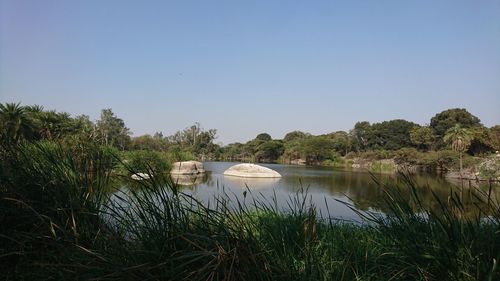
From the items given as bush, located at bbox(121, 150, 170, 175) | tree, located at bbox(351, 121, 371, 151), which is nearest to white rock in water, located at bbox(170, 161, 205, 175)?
bush, located at bbox(121, 150, 170, 175)

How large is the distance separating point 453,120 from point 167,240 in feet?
236

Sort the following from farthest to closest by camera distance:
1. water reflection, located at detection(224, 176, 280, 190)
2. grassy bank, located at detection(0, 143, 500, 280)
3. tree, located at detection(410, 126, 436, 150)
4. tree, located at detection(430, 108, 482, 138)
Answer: tree, located at detection(430, 108, 482, 138), tree, located at detection(410, 126, 436, 150), water reflection, located at detection(224, 176, 280, 190), grassy bank, located at detection(0, 143, 500, 280)

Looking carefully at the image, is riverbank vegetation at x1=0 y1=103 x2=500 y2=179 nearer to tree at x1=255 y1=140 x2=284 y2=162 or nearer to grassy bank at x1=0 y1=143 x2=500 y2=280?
tree at x1=255 y1=140 x2=284 y2=162

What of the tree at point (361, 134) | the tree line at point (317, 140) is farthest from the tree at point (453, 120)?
the tree at point (361, 134)

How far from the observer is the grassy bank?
2.29m

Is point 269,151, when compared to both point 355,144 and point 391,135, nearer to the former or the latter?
point 355,144

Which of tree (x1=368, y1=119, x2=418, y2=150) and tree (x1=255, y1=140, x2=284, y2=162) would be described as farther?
tree (x1=255, y1=140, x2=284, y2=162)

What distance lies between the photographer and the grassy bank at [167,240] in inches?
90.3

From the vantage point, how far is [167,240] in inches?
93.4

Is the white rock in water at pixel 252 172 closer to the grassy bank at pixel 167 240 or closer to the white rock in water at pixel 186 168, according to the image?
the white rock in water at pixel 186 168

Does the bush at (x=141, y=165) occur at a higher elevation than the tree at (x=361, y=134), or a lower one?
lower

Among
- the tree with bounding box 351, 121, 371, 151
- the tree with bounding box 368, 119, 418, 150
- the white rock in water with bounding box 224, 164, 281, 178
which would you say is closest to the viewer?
the white rock in water with bounding box 224, 164, 281, 178

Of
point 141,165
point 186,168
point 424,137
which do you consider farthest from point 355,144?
point 141,165

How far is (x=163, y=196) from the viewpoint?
8.75 ft
